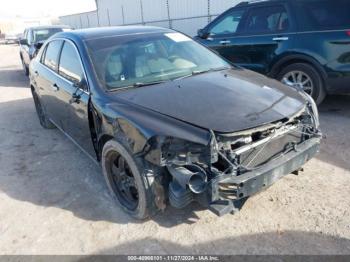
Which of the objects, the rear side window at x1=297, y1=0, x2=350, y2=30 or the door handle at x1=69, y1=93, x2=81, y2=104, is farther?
the rear side window at x1=297, y1=0, x2=350, y2=30

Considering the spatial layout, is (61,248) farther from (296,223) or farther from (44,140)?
(44,140)

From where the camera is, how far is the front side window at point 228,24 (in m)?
6.38

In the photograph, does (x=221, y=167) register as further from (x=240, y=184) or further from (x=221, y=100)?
(x=221, y=100)

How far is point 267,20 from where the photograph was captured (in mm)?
5973

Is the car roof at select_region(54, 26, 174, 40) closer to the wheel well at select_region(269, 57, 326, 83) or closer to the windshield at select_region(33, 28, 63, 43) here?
the wheel well at select_region(269, 57, 326, 83)

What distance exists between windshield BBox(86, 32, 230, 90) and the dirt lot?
1303 mm

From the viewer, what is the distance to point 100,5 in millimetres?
30797

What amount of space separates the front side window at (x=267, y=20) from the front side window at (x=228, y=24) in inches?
9.4

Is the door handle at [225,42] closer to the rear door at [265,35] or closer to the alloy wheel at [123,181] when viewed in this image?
the rear door at [265,35]

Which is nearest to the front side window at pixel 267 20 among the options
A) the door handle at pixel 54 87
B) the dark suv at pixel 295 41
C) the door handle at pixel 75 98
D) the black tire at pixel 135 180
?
the dark suv at pixel 295 41

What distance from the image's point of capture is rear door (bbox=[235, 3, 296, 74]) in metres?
5.67

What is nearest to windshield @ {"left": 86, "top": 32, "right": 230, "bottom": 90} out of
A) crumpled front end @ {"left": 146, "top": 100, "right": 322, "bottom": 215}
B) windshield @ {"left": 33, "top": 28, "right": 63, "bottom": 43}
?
crumpled front end @ {"left": 146, "top": 100, "right": 322, "bottom": 215}

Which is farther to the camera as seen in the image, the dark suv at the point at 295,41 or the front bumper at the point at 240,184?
the dark suv at the point at 295,41

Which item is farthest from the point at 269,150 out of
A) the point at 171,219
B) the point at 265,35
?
the point at 265,35
